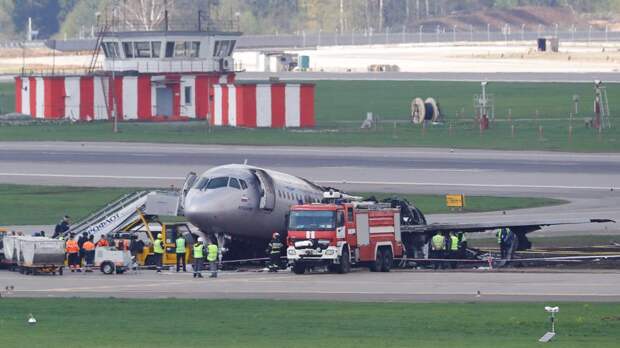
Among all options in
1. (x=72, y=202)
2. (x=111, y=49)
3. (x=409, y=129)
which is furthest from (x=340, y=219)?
(x=111, y=49)

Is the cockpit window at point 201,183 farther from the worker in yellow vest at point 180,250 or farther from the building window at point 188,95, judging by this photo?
the building window at point 188,95

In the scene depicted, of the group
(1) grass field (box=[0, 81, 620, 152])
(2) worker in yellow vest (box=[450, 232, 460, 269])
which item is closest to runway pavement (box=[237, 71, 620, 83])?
(1) grass field (box=[0, 81, 620, 152])

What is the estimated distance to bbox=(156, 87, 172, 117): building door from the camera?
130 m

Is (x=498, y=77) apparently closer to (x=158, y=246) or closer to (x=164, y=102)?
(x=164, y=102)

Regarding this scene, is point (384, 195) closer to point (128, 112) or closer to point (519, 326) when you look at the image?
point (519, 326)

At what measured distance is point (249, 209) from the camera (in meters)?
51.4

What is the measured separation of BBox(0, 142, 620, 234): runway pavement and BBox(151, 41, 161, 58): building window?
2134 cm

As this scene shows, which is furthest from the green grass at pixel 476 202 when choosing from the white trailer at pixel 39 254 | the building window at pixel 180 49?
the building window at pixel 180 49

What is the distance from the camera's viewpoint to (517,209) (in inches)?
2707

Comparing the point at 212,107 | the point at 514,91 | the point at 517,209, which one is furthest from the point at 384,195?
the point at 514,91

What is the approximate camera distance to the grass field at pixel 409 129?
10812 cm

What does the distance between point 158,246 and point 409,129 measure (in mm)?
72135

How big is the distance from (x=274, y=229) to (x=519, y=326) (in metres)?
19.7

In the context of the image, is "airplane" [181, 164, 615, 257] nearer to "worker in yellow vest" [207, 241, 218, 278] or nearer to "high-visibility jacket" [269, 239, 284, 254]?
"high-visibility jacket" [269, 239, 284, 254]
